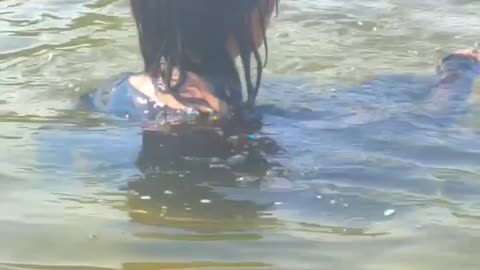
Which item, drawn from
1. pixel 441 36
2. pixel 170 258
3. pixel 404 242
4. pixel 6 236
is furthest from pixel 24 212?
pixel 441 36

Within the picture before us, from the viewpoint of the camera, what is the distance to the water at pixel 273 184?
119 inches

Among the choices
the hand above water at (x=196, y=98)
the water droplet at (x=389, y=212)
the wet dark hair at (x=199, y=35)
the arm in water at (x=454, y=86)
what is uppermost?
the wet dark hair at (x=199, y=35)

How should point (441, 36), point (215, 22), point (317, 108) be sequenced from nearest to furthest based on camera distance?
1. point (215, 22)
2. point (317, 108)
3. point (441, 36)

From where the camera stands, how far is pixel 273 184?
11.4 ft

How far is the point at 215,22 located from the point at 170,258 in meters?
0.95

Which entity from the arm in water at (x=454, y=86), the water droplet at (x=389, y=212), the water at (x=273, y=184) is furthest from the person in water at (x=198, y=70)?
the arm in water at (x=454, y=86)

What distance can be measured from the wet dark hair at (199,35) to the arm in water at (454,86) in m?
0.98

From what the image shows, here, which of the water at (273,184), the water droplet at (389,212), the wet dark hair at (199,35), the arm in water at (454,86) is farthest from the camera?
the arm in water at (454,86)

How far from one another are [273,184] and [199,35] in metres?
0.55

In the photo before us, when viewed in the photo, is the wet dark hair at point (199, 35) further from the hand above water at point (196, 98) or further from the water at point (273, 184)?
the water at point (273, 184)

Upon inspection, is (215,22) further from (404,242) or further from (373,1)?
(373,1)

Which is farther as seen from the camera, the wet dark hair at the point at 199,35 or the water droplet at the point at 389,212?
the wet dark hair at the point at 199,35

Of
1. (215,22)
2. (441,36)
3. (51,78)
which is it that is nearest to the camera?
(215,22)

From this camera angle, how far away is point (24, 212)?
331 cm
